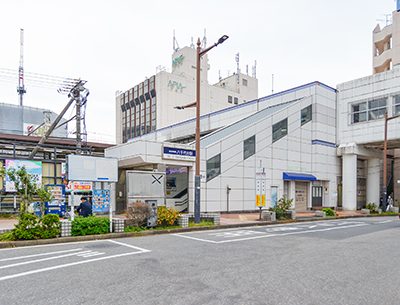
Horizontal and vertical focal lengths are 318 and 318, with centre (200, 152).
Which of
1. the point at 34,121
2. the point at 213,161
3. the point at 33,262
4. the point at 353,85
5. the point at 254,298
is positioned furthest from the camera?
the point at 34,121

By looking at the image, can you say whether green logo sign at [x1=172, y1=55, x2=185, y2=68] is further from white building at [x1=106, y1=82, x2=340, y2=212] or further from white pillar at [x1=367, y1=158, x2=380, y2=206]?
white pillar at [x1=367, y1=158, x2=380, y2=206]

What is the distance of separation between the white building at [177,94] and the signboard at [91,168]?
167 feet

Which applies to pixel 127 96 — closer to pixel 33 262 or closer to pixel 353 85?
pixel 353 85

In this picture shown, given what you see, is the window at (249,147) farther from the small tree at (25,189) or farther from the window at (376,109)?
the small tree at (25,189)

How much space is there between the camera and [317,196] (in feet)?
106

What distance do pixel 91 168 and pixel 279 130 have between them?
19.5 metres

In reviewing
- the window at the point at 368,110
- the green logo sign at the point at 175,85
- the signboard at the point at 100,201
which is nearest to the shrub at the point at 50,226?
the signboard at the point at 100,201

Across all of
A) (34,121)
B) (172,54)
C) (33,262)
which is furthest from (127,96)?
(33,262)

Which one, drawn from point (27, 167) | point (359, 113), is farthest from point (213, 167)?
point (359, 113)

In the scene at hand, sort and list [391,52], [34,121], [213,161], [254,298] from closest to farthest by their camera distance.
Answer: [254,298]
[213,161]
[391,52]
[34,121]

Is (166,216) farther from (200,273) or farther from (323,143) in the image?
(323,143)

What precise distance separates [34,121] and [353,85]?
59.8 meters

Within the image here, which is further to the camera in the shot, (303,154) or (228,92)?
(228,92)

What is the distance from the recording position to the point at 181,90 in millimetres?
66625
